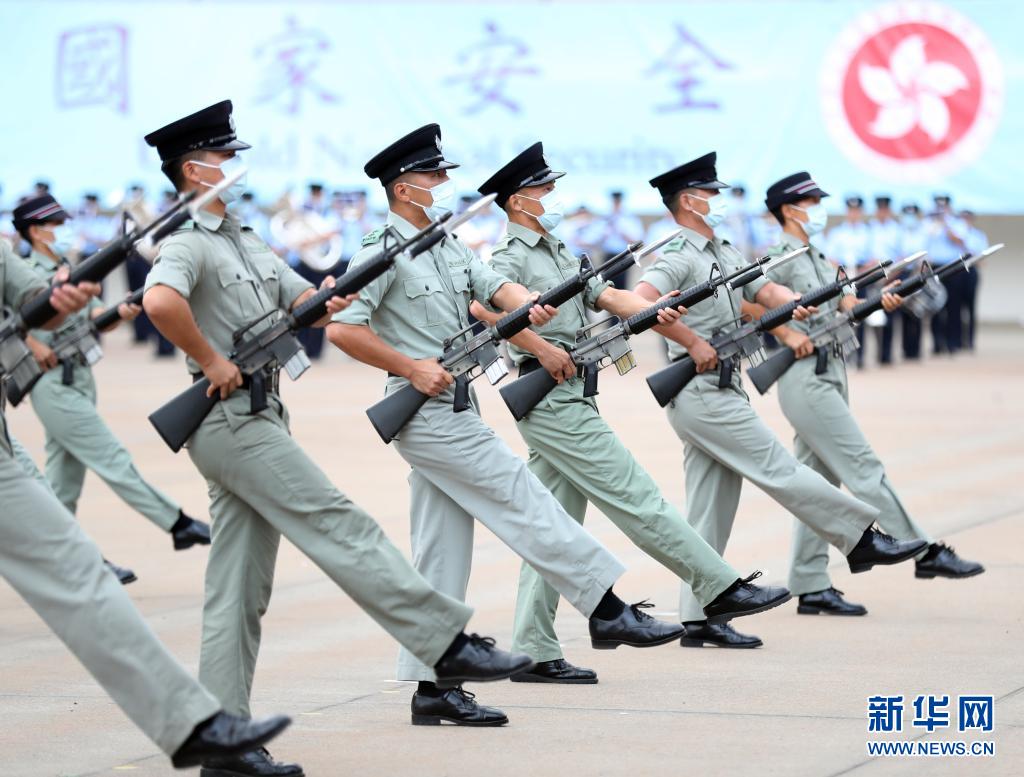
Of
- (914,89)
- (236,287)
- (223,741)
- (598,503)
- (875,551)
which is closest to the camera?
(223,741)

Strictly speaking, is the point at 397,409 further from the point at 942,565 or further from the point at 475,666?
the point at 942,565

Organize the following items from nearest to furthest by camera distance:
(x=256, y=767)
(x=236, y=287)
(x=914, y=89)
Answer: (x=256, y=767), (x=236, y=287), (x=914, y=89)

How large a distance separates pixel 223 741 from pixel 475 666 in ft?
3.20

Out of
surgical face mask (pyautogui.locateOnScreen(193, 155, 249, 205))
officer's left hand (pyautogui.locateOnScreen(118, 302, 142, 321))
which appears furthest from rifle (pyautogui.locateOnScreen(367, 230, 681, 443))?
officer's left hand (pyautogui.locateOnScreen(118, 302, 142, 321))

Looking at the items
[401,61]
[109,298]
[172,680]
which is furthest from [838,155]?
[172,680]

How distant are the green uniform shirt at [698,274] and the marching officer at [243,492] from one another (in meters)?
2.23

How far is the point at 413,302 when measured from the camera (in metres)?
6.39

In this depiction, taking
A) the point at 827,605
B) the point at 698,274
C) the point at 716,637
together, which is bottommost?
the point at 827,605

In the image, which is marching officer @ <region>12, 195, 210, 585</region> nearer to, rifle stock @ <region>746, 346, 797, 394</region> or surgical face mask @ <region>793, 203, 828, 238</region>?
rifle stock @ <region>746, 346, 797, 394</region>

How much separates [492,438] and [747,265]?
191 centimetres

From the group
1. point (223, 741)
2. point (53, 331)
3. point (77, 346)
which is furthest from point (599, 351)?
point (53, 331)

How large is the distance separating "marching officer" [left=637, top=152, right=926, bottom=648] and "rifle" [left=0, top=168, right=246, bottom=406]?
110 inches

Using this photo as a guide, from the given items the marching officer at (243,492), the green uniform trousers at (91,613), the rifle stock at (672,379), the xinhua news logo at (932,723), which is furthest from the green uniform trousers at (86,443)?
the green uniform trousers at (91,613)

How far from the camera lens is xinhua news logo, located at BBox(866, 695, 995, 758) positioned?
567cm
